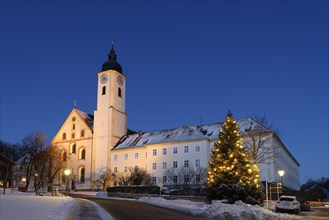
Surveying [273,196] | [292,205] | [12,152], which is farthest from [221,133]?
[12,152]

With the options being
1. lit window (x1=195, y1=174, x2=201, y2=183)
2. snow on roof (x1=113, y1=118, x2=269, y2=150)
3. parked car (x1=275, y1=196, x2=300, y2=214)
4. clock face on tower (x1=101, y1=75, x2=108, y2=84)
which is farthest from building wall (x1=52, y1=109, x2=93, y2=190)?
parked car (x1=275, y1=196, x2=300, y2=214)

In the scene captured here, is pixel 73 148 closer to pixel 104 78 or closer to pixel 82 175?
pixel 82 175

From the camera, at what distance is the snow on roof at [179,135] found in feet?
220

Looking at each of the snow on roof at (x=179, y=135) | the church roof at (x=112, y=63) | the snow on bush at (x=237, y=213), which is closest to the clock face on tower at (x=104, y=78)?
the church roof at (x=112, y=63)

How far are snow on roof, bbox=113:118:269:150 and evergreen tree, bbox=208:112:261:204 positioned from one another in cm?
3105

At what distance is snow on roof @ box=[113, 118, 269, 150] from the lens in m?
67.0

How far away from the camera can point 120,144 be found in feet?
256

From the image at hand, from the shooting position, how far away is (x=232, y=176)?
30.7m

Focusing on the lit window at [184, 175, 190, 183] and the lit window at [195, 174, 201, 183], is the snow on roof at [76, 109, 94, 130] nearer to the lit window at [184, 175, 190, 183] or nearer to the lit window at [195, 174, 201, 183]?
the lit window at [184, 175, 190, 183]

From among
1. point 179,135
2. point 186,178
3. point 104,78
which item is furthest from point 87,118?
point 186,178

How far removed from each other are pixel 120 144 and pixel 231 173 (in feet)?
163

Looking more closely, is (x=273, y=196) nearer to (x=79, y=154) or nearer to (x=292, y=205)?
(x=292, y=205)

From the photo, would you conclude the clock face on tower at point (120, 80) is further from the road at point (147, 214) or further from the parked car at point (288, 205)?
the parked car at point (288, 205)

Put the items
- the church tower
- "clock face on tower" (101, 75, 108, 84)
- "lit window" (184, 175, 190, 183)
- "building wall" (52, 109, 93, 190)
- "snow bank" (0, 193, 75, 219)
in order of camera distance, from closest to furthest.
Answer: "snow bank" (0, 193, 75, 219), "lit window" (184, 175, 190, 183), the church tower, "building wall" (52, 109, 93, 190), "clock face on tower" (101, 75, 108, 84)
